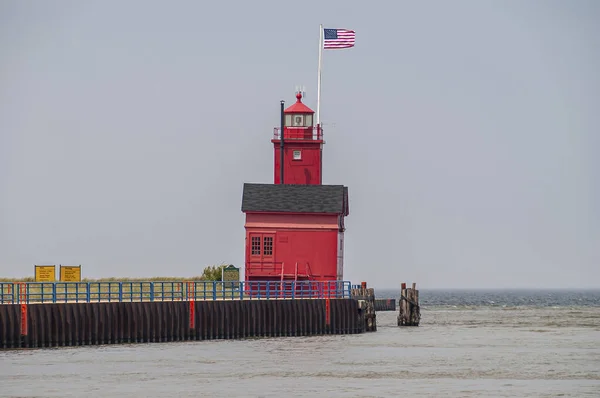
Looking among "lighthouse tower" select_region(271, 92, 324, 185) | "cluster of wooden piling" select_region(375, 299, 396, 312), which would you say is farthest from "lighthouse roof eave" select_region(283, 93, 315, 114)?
"cluster of wooden piling" select_region(375, 299, 396, 312)

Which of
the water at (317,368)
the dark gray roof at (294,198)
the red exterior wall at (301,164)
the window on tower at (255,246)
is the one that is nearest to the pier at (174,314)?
the water at (317,368)

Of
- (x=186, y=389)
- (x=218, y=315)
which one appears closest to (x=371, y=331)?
(x=218, y=315)

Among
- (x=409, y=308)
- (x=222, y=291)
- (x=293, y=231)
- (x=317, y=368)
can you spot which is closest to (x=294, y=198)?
(x=293, y=231)

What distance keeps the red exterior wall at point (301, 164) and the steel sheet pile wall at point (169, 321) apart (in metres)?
11.5

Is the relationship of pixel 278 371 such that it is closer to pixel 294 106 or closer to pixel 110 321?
pixel 110 321

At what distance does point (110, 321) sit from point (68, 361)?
6311mm

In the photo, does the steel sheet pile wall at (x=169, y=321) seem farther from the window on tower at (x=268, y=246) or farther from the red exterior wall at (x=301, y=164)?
the red exterior wall at (x=301, y=164)

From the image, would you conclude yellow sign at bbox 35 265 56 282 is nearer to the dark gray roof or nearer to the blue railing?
the blue railing

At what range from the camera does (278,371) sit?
51.7 metres

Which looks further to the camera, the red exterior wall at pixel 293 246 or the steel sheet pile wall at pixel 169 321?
the red exterior wall at pixel 293 246

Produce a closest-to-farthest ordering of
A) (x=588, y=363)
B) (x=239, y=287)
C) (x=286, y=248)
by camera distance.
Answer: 1. (x=588, y=363)
2. (x=239, y=287)
3. (x=286, y=248)

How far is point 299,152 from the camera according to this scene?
78500 millimetres

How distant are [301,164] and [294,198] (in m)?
5.13

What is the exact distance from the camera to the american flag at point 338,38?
77.7 meters
